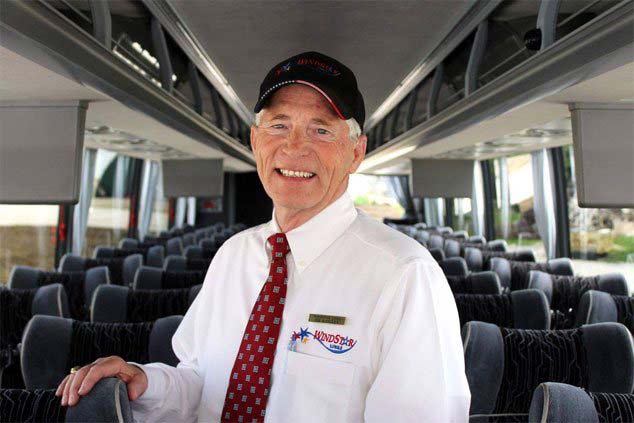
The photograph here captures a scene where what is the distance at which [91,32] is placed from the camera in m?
3.90

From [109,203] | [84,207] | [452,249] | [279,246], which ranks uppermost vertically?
[109,203]

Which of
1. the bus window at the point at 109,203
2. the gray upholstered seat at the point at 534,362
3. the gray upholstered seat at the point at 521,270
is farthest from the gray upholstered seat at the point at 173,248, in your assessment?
the gray upholstered seat at the point at 534,362

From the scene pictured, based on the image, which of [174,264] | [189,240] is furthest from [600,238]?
[189,240]

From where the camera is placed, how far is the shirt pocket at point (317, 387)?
5.64 feet

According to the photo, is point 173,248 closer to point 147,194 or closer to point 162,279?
point 147,194

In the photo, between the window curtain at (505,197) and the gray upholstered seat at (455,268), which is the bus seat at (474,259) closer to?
the gray upholstered seat at (455,268)

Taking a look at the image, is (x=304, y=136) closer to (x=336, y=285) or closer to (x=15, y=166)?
(x=336, y=285)

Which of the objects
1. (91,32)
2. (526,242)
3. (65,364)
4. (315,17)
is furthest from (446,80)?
(526,242)

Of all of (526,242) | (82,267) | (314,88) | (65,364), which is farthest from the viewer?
(526,242)

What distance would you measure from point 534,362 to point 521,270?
17.0 ft

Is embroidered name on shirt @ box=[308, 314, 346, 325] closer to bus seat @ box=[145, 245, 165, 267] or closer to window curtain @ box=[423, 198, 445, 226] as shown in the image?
bus seat @ box=[145, 245, 165, 267]

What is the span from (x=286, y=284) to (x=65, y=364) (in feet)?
6.28

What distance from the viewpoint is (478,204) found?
16.9 metres

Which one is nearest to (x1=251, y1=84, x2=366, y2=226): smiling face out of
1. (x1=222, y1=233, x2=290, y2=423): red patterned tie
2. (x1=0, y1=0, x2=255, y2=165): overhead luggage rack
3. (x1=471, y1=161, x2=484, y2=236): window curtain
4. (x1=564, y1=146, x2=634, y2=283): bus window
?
(x1=222, y1=233, x2=290, y2=423): red patterned tie
